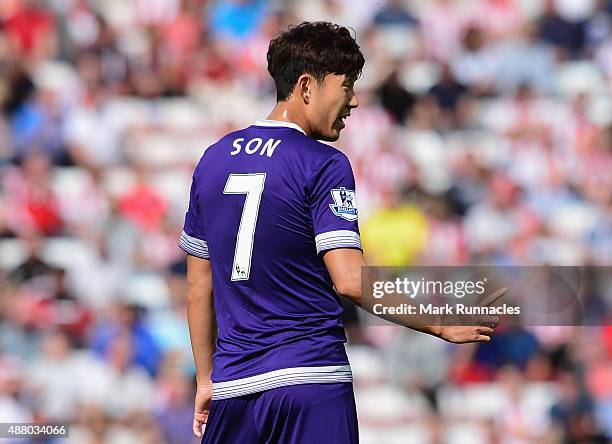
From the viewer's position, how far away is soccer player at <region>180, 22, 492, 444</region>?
129 inches

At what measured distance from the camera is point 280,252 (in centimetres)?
332

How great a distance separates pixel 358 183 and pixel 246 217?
6705mm

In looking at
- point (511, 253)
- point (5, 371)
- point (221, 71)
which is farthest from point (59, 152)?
point (511, 253)

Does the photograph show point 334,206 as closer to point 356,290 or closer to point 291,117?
point 356,290

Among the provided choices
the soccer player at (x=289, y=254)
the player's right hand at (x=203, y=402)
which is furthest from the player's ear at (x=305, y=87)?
the player's right hand at (x=203, y=402)

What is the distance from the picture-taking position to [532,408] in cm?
A: 856

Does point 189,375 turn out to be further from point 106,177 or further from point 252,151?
point 252,151

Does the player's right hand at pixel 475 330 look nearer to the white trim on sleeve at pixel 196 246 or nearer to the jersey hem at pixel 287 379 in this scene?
the jersey hem at pixel 287 379

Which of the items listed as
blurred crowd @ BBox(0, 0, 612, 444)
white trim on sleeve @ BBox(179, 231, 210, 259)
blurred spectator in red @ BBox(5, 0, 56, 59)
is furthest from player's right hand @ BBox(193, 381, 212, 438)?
blurred spectator in red @ BBox(5, 0, 56, 59)

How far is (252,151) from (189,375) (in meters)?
5.12

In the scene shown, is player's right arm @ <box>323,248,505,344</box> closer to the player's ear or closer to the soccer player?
the soccer player

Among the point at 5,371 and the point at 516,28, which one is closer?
the point at 5,371

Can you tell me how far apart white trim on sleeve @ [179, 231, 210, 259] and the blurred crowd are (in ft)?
15.0

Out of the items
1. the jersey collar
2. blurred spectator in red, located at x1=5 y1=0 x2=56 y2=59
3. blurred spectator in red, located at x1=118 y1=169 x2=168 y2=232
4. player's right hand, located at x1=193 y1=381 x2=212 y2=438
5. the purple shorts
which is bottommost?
the purple shorts
